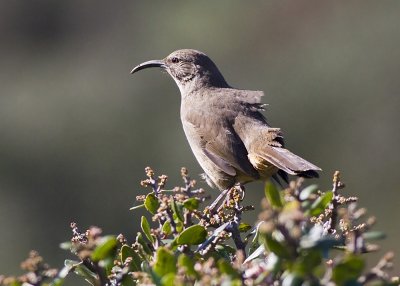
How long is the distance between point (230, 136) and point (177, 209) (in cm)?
285

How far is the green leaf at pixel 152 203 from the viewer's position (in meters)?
3.53

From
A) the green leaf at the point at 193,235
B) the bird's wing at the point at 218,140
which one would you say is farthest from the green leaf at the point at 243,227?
the bird's wing at the point at 218,140

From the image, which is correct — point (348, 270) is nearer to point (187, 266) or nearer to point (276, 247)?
point (276, 247)

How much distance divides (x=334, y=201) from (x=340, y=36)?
22.6 metres

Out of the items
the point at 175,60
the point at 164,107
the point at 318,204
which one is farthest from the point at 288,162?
the point at 164,107

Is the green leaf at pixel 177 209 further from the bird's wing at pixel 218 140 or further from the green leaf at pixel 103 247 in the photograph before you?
the bird's wing at pixel 218 140

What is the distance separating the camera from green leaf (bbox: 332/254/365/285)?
241 cm

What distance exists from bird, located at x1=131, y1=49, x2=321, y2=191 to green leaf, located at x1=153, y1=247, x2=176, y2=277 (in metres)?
2.33

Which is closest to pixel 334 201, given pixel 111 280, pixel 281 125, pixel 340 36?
pixel 111 280

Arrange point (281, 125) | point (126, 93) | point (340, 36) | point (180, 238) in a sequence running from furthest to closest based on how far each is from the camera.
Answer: point (340, 36)
point (126, 93)
point (281, 125)
point (180, 238)

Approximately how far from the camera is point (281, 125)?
20.5m

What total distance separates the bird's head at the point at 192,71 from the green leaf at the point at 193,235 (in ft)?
13.2

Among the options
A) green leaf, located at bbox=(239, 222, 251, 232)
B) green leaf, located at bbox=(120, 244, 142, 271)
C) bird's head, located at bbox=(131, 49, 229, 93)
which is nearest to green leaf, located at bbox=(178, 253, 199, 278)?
green leaf, located at bbox=(120, 244, 142, 271)

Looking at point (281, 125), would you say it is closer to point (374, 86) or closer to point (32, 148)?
point (374, 86)
